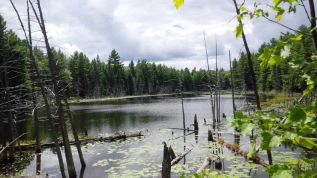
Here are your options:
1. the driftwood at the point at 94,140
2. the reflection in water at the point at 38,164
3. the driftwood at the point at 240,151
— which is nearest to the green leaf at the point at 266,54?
the driftwood at the point at 240,151

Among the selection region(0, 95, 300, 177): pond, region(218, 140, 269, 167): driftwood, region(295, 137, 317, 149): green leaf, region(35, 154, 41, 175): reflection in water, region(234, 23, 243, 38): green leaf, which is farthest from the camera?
region(35, 154, 41, 175): reflection in water

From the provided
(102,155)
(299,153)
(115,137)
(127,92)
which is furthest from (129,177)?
(127,92)

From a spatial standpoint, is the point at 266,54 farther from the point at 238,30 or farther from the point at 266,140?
the point at 266,140

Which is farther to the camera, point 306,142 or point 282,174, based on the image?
point 306,142

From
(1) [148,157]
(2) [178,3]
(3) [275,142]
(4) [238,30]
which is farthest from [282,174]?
(1) [148,157]

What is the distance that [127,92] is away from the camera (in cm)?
14312

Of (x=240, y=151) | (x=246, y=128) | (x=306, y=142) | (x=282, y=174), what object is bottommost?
(x=240, y=151)

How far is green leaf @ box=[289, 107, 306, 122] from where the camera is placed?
2.12 m

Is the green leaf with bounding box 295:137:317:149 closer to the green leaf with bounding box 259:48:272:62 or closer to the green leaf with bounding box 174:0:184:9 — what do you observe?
the green leaf with bounding box 259:48:272:62

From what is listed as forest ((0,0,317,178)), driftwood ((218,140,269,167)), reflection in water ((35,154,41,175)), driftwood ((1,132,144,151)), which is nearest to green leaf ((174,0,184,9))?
forest ((0,0,317,178))

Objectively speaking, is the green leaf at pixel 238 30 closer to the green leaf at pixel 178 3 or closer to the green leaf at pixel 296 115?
the green leaf at pixel 178 3

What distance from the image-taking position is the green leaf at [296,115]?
2.12 meters

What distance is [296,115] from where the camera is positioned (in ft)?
6.97

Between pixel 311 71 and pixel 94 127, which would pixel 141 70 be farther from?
pixel 311 71
